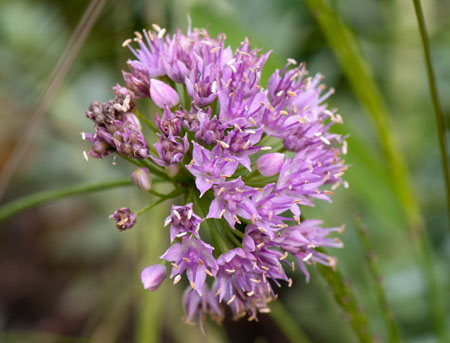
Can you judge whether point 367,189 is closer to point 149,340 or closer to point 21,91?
point 149,340

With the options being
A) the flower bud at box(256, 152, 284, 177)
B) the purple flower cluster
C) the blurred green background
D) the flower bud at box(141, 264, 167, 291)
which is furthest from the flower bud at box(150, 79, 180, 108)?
the blurred green background

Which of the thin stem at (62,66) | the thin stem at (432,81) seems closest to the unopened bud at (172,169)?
the thin stem at (62,66)

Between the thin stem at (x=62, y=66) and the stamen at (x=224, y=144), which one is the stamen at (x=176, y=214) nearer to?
the stamen at (x=224, y=144)

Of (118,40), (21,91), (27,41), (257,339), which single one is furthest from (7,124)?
(257,339)

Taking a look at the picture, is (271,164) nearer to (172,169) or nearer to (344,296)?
(172,169)

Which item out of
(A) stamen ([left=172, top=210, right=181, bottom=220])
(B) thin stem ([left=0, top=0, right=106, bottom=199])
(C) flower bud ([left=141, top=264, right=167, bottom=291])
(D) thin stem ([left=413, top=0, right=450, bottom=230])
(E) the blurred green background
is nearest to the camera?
(A) stamen ([left=172, top=210, right=181, bottom=220])

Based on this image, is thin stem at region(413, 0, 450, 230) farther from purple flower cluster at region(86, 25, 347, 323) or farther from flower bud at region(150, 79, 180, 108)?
flower bud at region(150, 79, 180, 108)
